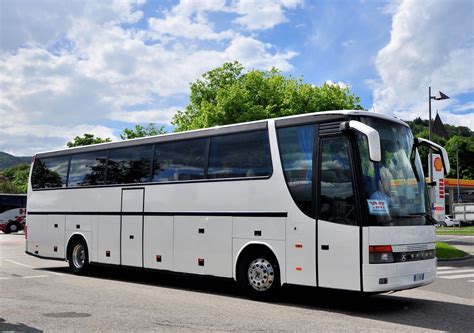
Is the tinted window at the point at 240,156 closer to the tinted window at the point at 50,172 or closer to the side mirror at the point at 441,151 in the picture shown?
the side mirror at the point at 441,151

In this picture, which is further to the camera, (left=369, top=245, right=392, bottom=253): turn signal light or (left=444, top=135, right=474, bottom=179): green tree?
(left=444, top=135, right=474, bottom=179): green tree

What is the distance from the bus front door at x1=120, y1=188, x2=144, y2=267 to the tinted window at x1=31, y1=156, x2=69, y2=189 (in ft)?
10.3

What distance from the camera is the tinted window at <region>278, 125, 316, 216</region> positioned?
9477mm

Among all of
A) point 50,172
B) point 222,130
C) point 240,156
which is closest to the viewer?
point 240,156

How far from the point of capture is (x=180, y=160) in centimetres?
1219

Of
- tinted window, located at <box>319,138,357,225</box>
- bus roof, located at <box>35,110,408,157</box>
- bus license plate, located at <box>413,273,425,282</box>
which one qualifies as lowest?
bus license plate, located at <box>413,273,425,282</box>

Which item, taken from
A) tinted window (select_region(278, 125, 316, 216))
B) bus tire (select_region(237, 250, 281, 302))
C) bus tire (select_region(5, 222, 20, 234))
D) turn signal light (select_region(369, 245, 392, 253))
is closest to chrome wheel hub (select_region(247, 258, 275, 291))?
bus tire (select_region(237, 250, 281, 302))

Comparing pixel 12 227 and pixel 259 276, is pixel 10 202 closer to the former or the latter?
pixel 12 227

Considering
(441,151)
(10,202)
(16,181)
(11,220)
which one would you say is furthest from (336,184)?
(16,181)

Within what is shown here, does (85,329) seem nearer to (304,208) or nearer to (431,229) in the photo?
(304,208)

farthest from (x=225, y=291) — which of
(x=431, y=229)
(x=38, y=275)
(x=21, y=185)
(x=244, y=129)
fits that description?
(x=21, y=185)

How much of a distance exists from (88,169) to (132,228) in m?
2.66

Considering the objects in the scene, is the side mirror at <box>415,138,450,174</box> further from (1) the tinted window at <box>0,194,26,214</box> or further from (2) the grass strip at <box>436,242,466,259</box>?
(1) the tinted window at <box>0,194,26,214</box>

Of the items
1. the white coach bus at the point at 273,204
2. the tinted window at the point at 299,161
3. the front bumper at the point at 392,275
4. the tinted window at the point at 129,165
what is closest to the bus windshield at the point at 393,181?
the white coach bus at the point at 273,204
